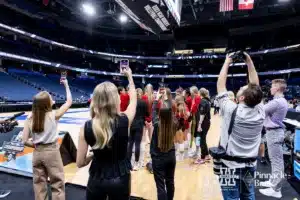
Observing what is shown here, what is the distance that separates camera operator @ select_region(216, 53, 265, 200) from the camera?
180 cm

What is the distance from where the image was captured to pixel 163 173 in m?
2.41

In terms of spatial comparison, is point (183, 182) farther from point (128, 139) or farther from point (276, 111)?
point (128, 139)

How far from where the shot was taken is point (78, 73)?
102 feet

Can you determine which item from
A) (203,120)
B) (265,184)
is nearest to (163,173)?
(265,184)

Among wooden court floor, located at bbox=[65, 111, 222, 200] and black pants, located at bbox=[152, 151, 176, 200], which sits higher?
black pants, located at bbox=[152, 151, 176, 200]

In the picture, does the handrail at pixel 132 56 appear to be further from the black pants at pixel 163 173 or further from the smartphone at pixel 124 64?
the black pants at pixel 163 173

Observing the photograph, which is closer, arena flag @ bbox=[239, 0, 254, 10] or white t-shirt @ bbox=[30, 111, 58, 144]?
white t-shirt @ bbox=[30, 111, 58, 144]

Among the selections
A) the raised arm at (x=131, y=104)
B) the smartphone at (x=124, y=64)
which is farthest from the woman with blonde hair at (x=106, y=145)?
the smartphone at (x=124, y=64)

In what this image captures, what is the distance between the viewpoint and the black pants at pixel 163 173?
93.6 inches

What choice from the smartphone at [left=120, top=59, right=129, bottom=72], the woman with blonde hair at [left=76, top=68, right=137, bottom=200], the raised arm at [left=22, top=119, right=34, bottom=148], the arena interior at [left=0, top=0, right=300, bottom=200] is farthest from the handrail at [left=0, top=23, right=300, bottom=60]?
the woman with blonde hair at [left=76, top=68, right=137, bottom=200]

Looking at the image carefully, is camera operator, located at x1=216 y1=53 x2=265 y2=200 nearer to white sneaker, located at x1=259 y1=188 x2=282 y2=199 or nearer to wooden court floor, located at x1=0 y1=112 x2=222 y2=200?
wooden court floor, located at x1=0 y1=112 x2=222 y2=200

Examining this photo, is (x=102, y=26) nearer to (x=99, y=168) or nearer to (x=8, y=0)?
(x=8, y=0)

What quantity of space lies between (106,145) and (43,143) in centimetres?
141

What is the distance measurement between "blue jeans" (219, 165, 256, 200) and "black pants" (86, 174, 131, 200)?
3.21ft
